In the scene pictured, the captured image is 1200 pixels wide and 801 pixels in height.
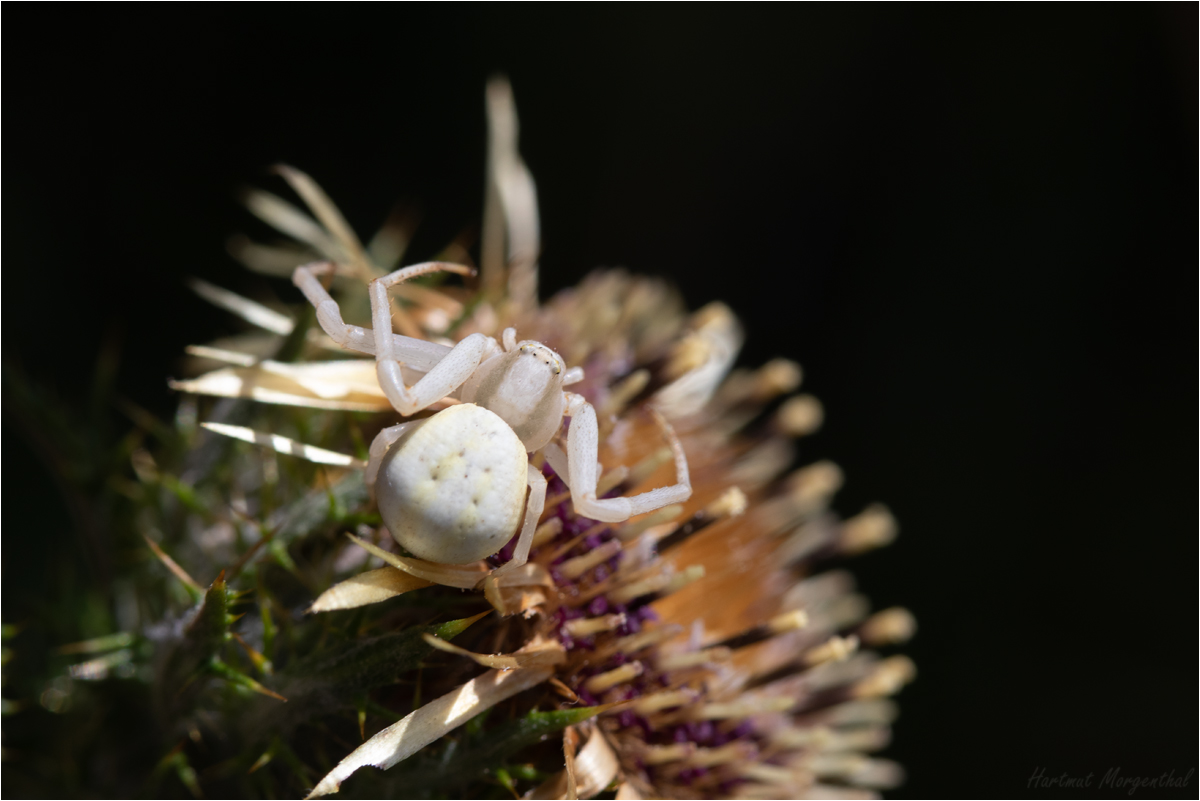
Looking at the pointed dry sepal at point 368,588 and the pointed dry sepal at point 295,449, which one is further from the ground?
the pointed dry sepal at point 295,449

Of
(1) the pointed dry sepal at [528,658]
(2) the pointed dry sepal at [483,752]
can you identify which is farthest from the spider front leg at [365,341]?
(2) the pointed dry sepal at [483,752]

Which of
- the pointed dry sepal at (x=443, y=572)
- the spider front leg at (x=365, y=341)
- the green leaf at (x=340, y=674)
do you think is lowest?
the green leaf at (x=340, y=674)

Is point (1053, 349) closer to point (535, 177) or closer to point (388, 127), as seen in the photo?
point (535, 177)

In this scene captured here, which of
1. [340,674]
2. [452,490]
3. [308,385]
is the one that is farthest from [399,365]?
[340,674]

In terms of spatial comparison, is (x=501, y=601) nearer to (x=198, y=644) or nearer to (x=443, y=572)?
(x=443, y=572)

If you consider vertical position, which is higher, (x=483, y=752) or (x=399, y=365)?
(x=399, y=365)

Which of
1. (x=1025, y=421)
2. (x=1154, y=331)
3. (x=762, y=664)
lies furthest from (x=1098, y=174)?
(x=762, y=664)

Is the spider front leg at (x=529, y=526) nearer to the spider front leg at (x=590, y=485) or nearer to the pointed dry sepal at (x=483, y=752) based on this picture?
the spider front leg at (x=590, y=485)
